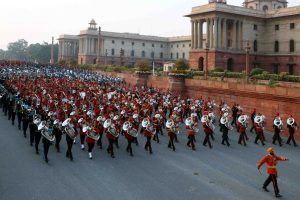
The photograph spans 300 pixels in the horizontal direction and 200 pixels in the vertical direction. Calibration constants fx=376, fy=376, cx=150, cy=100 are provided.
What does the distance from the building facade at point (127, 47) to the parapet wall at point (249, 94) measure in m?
61.5

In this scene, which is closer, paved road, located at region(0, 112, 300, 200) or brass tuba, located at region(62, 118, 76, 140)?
paved road, located at region(0, 112, 300, 200)

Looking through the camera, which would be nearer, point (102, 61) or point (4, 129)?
point (4, 129)

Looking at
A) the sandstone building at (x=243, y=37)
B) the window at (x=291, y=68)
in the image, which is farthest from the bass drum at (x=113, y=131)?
the window at (x=291, y=68)

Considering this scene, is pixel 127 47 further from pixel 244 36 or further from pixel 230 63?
pixel 230 63

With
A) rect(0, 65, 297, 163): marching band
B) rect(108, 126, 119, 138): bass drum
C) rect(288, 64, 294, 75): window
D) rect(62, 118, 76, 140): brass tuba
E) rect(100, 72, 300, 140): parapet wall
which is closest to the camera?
rect(62, 118, 76, 140): brass tuba

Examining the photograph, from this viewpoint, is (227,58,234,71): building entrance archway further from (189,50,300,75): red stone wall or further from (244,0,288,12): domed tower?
(244,0,288,12): domed tower

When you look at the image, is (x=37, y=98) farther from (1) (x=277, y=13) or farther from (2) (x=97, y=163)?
(1) (x=277, y=13)

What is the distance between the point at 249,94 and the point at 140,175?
680 inches

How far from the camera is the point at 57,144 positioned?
54.3 ft

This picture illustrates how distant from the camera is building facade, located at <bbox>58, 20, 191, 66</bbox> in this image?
99312 millimetres

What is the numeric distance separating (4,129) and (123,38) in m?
85.4

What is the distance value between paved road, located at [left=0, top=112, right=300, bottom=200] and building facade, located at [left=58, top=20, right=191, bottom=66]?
80692 mm

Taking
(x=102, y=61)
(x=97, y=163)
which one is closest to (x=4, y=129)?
(x=97, y=163)

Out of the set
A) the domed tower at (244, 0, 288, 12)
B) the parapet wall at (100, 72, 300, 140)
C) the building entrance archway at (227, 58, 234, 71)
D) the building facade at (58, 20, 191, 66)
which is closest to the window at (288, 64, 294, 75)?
the building entrance archway at (227, 58, 234, 71)
